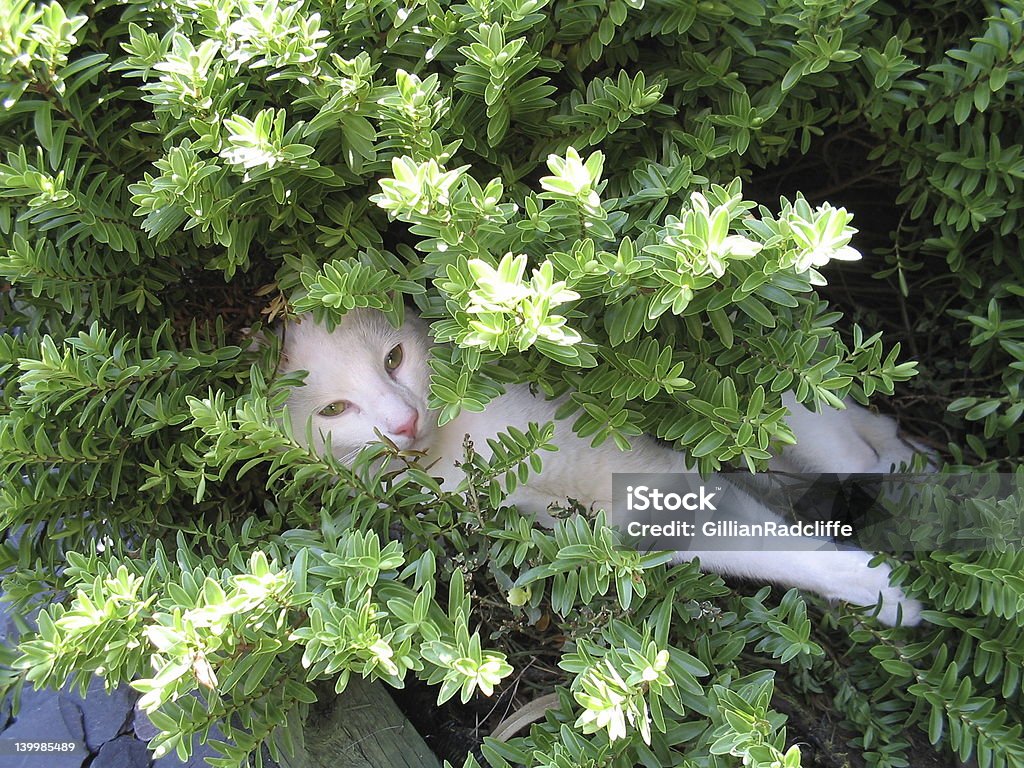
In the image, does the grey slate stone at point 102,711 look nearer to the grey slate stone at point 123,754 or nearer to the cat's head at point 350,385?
the grey slate stone at point 123,754

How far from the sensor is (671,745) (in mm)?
1127

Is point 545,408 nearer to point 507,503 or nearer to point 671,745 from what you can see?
point 507,503

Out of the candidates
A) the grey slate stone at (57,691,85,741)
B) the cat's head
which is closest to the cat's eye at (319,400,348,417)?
the cat's head

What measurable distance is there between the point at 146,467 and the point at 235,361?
0.68 ft

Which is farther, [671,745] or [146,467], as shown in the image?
[146,467]

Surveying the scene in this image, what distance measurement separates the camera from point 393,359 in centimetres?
153

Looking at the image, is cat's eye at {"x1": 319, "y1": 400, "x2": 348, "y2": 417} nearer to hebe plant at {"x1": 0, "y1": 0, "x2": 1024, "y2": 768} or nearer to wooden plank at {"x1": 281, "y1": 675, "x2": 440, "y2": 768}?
hebe plant at {"x1": 0, "y1": 0, "x2": 1024, "y2": 768}

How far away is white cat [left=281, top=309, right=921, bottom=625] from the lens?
1.45 meters

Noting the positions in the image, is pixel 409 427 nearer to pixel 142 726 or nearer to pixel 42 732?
pixel 142 726

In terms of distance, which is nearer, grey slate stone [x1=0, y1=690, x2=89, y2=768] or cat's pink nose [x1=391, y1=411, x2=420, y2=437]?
cat's pink nose [x1=391, y1=411, x2=420, y2=437]

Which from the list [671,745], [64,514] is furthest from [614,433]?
[64,514]

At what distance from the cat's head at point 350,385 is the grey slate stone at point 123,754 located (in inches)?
31.0

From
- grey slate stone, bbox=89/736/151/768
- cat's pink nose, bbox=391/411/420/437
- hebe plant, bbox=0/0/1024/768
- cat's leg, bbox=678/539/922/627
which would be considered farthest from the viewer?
grey slate stone, bbox=89/736/151/768

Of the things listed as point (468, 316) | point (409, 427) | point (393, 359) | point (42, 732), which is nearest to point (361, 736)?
point (409, 427)
